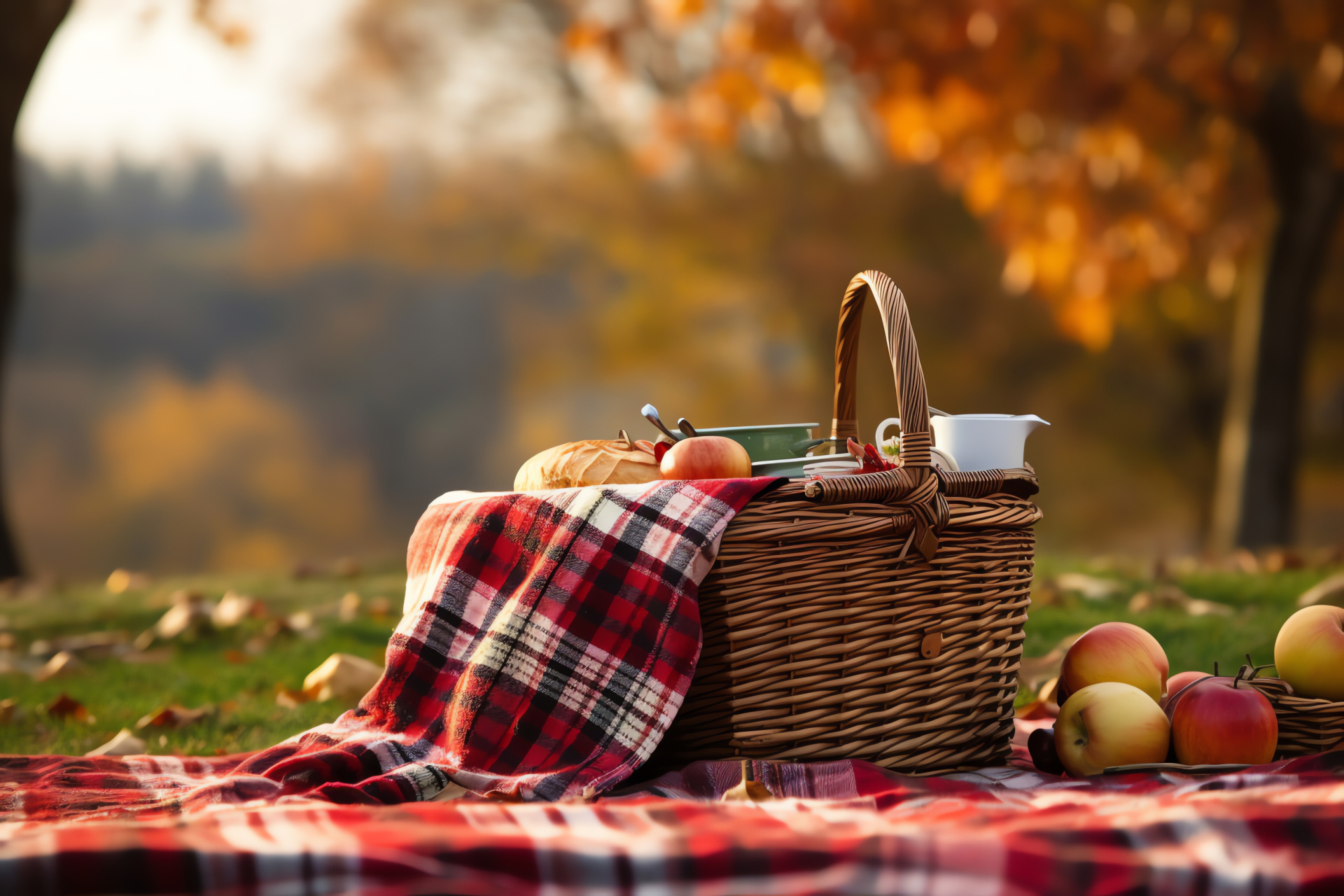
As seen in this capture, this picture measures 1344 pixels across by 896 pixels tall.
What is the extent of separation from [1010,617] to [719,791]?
1.92 feet

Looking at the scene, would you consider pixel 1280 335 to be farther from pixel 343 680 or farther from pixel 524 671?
pixel 524 671

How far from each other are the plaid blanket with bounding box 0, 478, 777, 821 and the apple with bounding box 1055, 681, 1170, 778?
625mm

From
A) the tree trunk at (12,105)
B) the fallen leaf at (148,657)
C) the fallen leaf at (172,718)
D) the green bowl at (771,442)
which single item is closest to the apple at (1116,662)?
the green bowl at (771,442)

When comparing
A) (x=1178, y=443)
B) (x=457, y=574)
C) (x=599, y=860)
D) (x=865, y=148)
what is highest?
(x=865, y=148)

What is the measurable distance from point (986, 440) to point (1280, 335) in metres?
5.14

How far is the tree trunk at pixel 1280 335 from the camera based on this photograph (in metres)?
5.95

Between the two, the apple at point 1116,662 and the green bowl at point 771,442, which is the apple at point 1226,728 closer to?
the apple at point 1116,662

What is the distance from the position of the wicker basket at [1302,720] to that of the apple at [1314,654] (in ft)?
0.08

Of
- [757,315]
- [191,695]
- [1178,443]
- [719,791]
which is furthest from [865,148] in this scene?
[719,791]

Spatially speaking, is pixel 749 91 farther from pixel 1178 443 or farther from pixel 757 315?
pixel 1178 443

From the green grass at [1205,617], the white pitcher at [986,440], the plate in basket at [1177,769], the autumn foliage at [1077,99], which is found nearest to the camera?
the plate in basket at [1177,769]

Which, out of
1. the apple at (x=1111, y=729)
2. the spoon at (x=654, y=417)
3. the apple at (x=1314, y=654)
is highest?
the spoon at (x=654, y=417)

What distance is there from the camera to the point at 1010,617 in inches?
73.5

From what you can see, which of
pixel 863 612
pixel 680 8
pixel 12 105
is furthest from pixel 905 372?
pixel 12 105
